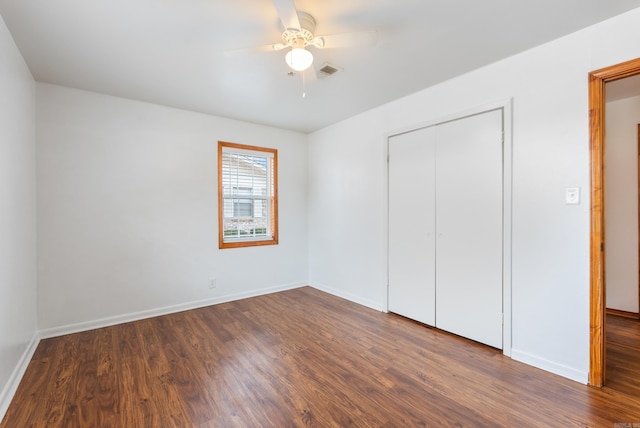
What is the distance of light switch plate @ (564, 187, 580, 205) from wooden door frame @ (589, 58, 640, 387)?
0.27ft

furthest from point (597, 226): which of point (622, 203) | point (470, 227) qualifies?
point (622, 203)

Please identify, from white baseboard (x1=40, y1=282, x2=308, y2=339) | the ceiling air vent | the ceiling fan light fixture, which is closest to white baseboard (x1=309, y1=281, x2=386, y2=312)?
white baseboard (x1=40, y1=282, x2=308, y2=339)

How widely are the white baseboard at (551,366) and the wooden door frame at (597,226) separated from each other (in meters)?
0.06

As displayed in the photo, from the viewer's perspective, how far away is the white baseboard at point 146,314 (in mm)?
2955

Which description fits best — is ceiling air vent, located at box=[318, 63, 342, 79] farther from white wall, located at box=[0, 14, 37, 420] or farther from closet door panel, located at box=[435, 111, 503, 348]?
white wall, located at box=[0, 14, 37, 420]

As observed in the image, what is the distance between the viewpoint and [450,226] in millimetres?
2887

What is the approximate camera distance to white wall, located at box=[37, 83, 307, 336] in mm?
2947

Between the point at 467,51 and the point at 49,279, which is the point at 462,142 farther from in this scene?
the point at 49,279

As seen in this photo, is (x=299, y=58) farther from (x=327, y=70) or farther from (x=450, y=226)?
(x=450, y=226)

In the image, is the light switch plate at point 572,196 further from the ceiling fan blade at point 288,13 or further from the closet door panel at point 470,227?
the ceiling fan blade at point 288,13

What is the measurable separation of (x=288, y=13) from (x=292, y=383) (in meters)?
2.41

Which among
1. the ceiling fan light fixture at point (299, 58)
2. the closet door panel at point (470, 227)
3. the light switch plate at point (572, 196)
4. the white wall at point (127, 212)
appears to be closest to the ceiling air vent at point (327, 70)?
the ceiling fan light fixture at point (299, 58)

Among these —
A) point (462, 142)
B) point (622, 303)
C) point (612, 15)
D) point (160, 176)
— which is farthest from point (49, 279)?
point (622, 303)

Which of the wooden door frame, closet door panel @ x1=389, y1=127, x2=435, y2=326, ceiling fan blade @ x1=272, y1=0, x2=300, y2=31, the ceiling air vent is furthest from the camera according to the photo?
closet door panel @ x1=389, y1=127, x2=435, y2=326
